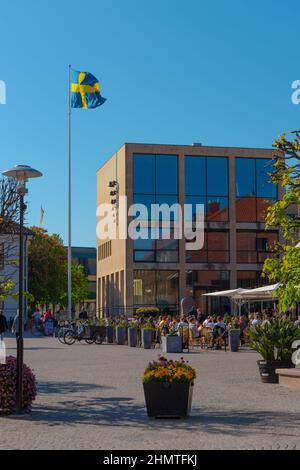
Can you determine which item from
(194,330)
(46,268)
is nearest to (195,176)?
(46,268)

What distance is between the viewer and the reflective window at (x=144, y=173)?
56.4m

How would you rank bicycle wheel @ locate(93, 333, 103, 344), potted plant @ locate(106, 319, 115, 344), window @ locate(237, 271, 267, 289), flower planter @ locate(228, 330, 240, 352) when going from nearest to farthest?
1. flower planter @ locate(228, 330, 240, 352)
2. bicycle wheel @ locate(93, 333, 103, 344)
3. potted plant @ locate(106, 319, 115, 344)
4. window @ locate(237, 271, 267, 289)

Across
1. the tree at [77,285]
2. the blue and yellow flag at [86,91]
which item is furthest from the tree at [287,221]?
the tree at [77,285]

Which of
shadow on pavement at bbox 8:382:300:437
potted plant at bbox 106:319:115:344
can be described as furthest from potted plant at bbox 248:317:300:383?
potted plant at bbox 106:319:115:344

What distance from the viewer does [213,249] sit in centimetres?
5797

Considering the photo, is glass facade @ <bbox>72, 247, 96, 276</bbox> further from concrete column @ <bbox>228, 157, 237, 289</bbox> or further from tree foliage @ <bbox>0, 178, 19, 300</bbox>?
tree foliage @ <bbox>0, 178, 19, 300</bbox>

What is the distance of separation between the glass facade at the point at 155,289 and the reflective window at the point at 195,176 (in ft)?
21.1

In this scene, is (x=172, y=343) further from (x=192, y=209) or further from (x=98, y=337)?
(x=192, y=209)

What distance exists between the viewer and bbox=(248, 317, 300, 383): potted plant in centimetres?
1698

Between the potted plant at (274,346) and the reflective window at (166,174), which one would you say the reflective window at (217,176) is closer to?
the reflective window at (166,174)

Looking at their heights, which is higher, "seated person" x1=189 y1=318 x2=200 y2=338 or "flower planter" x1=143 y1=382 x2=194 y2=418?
"seated person" x1=189 y1=318 x2=200 y2=338
